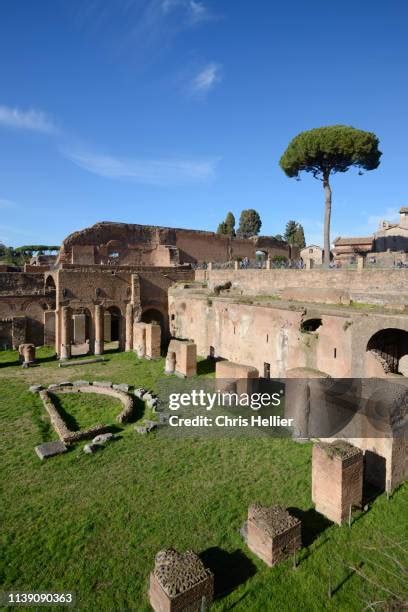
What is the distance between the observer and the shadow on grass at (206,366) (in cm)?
1503

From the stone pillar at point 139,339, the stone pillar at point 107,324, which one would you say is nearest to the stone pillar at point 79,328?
the stone pillar at point 107,324

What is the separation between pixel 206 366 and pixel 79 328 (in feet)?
34.9

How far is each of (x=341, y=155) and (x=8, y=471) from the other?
71.5ft

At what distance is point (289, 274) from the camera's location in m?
17.2

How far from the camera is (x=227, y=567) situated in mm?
5055

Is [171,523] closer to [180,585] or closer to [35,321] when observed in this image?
[180,585]

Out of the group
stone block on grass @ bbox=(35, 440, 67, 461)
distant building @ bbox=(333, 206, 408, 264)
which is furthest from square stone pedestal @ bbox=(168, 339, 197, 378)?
distant building @ bbox=(333, 206, 408, 264)

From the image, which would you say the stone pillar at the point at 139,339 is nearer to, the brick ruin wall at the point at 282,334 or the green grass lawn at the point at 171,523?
the brick ruin wall at the point at 282,334

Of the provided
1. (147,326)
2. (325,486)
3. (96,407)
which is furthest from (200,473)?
(147,326)

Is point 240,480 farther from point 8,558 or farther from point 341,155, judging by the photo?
point 341,155

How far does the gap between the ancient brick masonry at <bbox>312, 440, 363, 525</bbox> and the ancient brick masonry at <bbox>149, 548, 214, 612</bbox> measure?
7.89ft

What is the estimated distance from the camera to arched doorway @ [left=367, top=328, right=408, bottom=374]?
11.3 m

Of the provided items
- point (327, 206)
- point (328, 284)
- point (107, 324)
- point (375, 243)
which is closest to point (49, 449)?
point (328, 284)

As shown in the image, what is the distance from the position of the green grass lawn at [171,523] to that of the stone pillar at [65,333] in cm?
869
